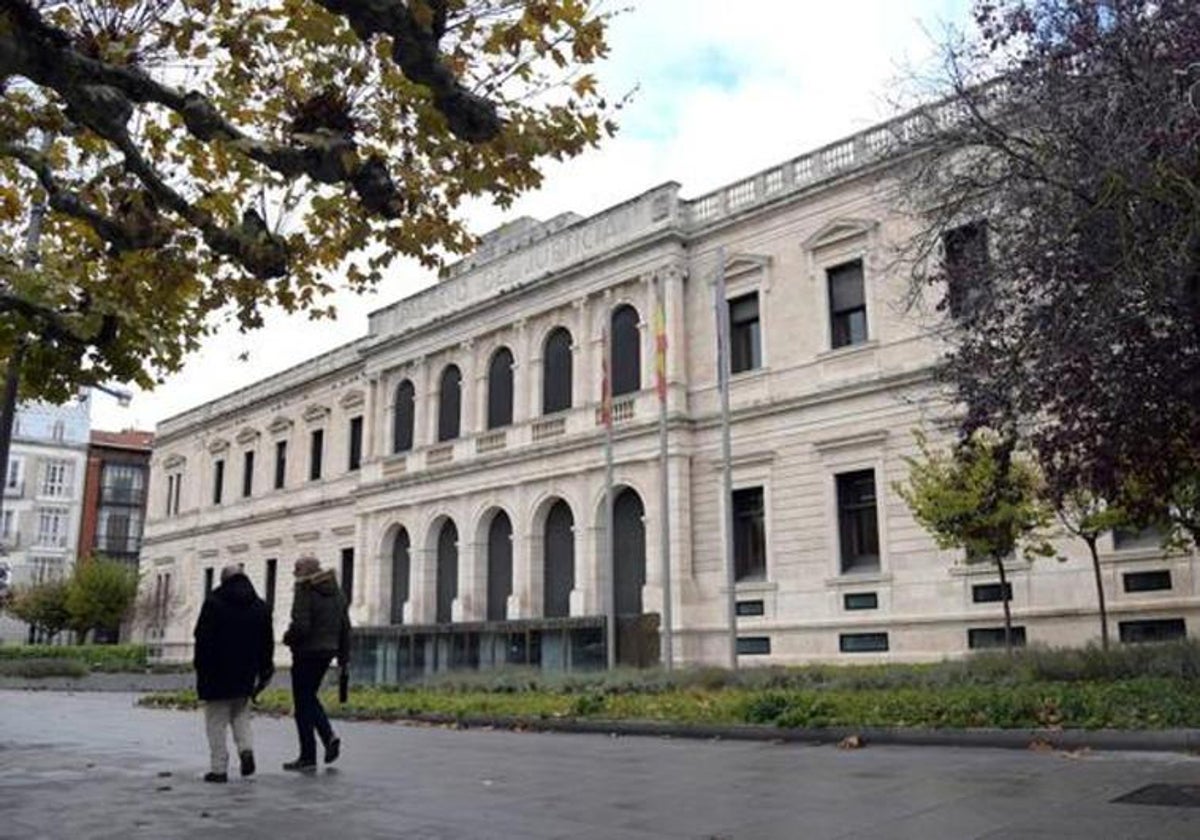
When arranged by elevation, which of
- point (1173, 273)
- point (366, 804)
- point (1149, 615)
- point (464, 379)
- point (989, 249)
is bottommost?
point (366, 804)

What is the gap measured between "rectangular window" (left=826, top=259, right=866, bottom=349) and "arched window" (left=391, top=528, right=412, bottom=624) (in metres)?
17.5

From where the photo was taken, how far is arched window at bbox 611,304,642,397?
30.3 meters

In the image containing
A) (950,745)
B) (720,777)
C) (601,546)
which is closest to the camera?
(720,777)

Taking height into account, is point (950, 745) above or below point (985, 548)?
below

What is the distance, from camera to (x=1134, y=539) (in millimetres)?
20922

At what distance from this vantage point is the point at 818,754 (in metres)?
10.8

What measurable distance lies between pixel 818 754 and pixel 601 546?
19.0 metres

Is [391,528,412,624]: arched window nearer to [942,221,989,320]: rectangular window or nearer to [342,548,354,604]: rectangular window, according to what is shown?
[342,548,354,604]: rectangular window

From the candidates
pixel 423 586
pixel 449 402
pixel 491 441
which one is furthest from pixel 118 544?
pixel 491 441

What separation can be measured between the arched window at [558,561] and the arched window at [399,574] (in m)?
7.22

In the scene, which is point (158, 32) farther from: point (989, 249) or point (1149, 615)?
point (1149, 615)

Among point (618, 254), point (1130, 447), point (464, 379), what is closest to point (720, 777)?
point (1130, 447)

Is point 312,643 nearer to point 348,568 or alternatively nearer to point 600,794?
point 600,794

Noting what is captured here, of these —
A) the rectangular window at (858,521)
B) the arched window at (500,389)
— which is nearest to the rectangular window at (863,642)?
the rectangular window at (858,521)
